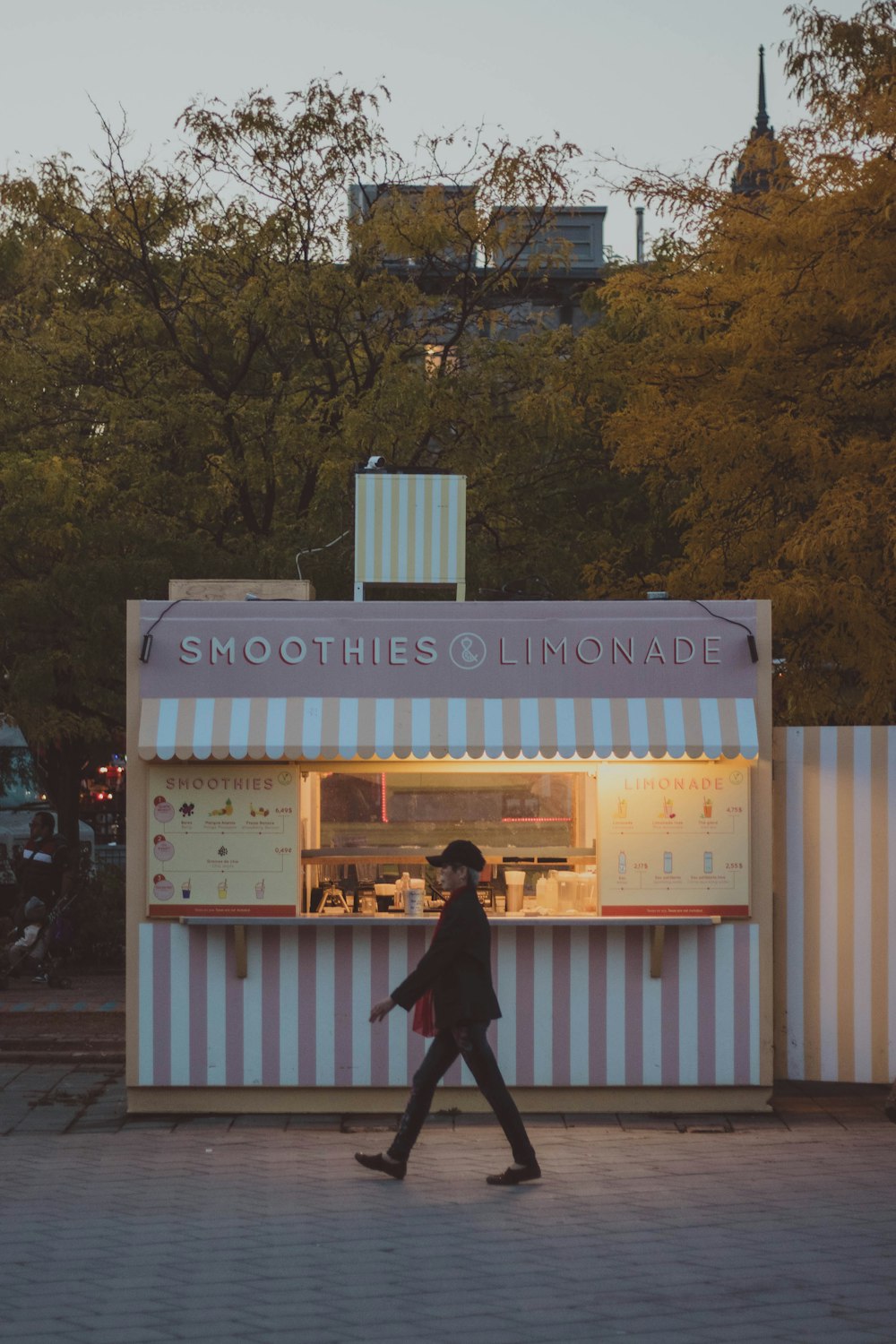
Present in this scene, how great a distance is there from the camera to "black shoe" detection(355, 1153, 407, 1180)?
337 inches

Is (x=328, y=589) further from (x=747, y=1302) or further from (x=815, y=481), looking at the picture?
(x=747, y=1302)

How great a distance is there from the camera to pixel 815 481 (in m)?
14.3

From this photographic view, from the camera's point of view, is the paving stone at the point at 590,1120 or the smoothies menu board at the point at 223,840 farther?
the smoothies menu board at the point at 223,840

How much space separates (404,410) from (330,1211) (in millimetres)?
9483

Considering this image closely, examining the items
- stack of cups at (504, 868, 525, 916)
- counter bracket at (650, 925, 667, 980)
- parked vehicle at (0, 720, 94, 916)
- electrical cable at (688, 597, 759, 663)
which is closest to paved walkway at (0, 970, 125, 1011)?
stack of cups at (504, 868, 525, 916)

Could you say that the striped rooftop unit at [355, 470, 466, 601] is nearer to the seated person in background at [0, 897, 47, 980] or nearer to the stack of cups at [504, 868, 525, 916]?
the stack of cups at [504, 868, 525, 916]

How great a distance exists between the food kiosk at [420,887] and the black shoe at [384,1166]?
1.74 metres

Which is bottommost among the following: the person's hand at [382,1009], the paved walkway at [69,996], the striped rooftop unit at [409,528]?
the paved walkway at [69,996]

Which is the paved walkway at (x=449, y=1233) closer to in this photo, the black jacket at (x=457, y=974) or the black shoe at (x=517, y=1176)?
the black shoe at (x=517, y=1176)

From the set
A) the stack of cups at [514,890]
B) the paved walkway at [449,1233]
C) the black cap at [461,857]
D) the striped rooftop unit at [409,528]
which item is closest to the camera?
the paved walkway at [449,1233]

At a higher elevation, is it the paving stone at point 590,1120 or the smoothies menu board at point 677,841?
the smoothies menu board at point 677,841

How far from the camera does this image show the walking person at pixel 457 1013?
8453 millimetres

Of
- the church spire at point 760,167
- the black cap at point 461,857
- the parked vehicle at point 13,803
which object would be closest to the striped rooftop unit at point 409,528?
the black cap at point 461,857

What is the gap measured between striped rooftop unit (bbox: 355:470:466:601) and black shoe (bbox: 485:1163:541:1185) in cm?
427
